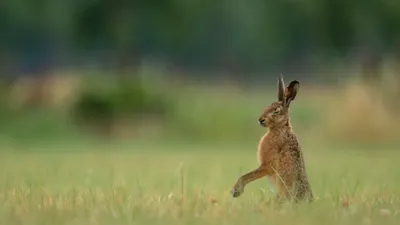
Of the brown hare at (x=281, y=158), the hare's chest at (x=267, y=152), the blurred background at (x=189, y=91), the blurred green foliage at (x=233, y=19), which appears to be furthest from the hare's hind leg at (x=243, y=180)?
the blurred green foliage at (x=233, y=19)

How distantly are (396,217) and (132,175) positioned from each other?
7281mm

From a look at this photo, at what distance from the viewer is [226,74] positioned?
50.8 m

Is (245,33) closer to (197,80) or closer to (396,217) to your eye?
(197,80)

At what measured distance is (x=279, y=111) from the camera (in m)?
7.34

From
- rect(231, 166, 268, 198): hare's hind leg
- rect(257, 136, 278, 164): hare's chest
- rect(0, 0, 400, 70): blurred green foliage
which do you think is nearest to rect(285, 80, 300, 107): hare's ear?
rect(257, 136, 278, 164): hare's chest

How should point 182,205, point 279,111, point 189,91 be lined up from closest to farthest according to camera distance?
1. point 182,205
2. point 279,111
3. point 189,91

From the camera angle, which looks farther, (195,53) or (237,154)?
(195,53)

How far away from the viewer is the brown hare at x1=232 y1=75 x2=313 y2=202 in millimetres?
7031

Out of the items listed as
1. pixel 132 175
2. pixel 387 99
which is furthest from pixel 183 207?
pixel 387 99

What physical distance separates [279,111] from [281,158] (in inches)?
15.9

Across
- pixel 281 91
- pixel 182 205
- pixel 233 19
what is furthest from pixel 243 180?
pixel 233 19

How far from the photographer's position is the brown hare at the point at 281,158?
703cm

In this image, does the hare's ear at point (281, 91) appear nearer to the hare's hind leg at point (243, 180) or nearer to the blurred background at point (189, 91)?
the hare's hind leg at point (243, 180)

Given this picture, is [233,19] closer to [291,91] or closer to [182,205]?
[291,91]
